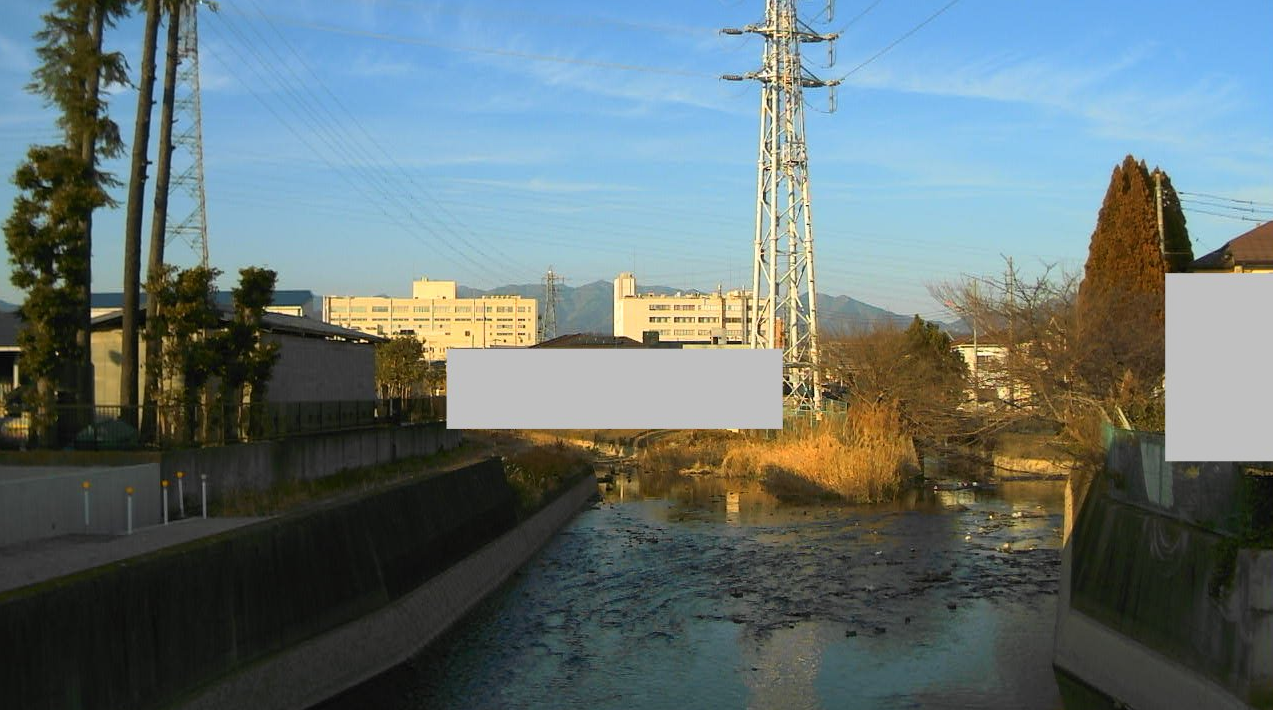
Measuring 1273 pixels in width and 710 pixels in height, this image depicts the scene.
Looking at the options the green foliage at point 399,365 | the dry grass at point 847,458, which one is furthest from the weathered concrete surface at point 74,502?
the green foliage at point 399,365

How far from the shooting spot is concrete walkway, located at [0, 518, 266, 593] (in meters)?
13.9

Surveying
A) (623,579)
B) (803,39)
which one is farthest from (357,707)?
(803,39)

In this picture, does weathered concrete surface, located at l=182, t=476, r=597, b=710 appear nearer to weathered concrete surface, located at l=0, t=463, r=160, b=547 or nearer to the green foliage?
weathered concrete surface, located at l=0, t=463, r=160, b=547

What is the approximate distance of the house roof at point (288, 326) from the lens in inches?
1174

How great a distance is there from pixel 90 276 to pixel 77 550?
1164 cm

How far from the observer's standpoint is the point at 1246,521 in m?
14.1

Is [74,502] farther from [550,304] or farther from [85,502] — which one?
[550,304]

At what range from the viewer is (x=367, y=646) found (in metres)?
18.6

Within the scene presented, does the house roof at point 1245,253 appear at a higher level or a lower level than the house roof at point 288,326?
higher

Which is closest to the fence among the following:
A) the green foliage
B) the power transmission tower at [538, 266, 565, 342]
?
the green foliage

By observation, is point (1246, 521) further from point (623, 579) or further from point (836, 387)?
point (836, 387)

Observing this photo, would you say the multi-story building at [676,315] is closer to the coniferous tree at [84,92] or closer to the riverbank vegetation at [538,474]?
the riverbank vegetation at [538,474]

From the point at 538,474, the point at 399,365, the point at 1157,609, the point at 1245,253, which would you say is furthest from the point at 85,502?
the point at 399,365

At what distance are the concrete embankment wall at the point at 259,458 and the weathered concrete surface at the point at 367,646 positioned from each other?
4.50 metres
